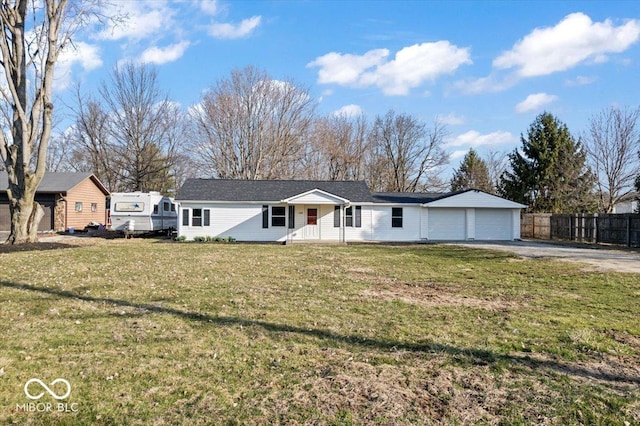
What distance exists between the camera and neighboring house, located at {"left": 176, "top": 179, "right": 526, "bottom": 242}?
78.8ft

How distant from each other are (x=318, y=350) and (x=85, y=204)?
1296 inches

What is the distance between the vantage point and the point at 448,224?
84.3ft

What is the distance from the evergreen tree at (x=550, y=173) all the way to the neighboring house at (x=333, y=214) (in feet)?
28.1

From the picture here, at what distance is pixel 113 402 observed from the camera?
336 cm

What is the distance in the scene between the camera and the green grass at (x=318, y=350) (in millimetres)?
3324

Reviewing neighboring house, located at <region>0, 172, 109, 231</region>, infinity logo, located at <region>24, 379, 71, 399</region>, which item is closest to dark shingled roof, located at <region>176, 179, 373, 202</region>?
neighboring house, located at <region>0, 172, 109, 231</region>

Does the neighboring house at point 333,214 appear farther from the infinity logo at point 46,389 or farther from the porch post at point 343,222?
the infinity logo at point 46,389

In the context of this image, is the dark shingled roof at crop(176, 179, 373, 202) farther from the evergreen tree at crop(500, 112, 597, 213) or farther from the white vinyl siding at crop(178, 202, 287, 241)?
the evergreen tree at crop(500, 112, 597, 213)

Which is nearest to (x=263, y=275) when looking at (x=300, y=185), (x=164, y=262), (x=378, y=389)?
(x=164, y=262)

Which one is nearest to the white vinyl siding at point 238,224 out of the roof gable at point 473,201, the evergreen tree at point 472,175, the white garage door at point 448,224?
the white garage door at point 448,224

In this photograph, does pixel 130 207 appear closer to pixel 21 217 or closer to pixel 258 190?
pixel 21 217

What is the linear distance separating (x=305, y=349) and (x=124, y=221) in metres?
22.6

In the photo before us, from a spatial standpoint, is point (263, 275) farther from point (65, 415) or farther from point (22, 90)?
point (22, 90)

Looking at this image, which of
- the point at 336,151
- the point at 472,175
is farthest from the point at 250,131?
the point at 472,175
